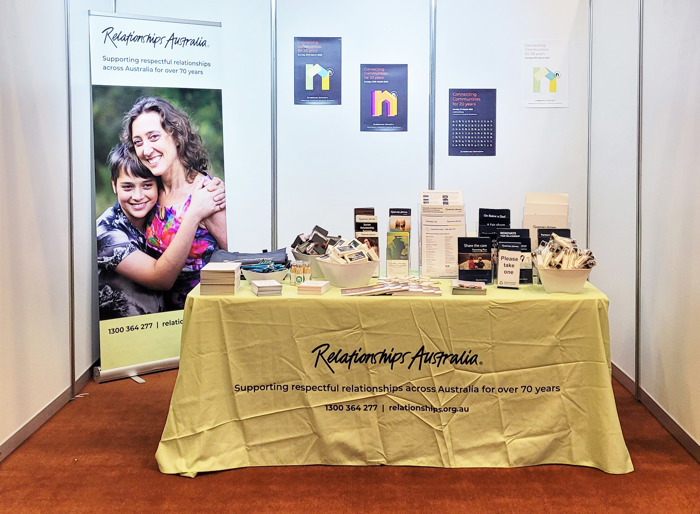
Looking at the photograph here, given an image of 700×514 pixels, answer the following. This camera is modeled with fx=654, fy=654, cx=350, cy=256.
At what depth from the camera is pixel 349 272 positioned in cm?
278

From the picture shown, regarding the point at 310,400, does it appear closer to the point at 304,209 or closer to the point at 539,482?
the point at 539,482

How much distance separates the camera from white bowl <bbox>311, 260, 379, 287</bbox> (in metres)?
2.77

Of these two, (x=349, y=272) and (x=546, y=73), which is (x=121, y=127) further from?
(x=546, y=73)

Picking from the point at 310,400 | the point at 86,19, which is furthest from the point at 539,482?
the point at 86,19

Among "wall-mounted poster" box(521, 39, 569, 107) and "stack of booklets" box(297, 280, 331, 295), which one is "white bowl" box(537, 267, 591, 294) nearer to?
"stack of booklets" box(297, 280, 331, 295)

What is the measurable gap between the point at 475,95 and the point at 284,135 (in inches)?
52.8

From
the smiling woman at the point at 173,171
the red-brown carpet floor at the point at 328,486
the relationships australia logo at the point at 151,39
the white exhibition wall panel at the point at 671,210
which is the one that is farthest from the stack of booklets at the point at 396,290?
the relationships australia logo at the point at 151,39

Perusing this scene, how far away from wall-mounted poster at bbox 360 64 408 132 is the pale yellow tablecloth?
7.15 feet

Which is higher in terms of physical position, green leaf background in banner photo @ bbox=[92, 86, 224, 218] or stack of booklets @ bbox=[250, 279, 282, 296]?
green leaf background in banner photo @ bbox=[92, 86, 224, 218]

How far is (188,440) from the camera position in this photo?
104 inches

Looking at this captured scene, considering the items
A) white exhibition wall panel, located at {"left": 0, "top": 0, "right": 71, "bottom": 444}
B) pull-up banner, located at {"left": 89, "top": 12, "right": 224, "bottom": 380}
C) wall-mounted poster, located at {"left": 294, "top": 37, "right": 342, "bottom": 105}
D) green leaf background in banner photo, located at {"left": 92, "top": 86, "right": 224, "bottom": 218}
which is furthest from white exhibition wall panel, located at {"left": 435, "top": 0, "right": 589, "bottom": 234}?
white exhibition wall panel, located at {"left": 0, "top": 0, "right": 71, "bottom": 444}

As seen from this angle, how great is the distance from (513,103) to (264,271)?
247 centimetres

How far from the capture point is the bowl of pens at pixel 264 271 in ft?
9.47

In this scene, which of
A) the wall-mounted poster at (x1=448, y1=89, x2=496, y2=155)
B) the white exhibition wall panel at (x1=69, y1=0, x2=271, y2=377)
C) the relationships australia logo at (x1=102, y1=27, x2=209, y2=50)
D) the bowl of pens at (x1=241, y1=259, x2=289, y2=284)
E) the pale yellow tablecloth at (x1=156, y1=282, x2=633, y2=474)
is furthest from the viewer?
the wall-mounted poster at (x1=448, y1=89, x2=496, y2=155)
